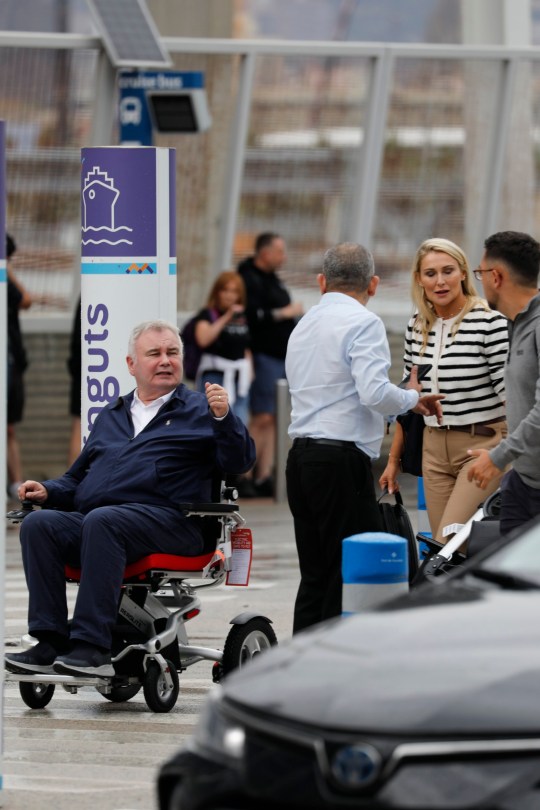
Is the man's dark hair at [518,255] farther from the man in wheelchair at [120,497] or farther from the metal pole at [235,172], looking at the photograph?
the metal pole at [235,172]

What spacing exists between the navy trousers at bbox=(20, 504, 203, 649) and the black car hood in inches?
105

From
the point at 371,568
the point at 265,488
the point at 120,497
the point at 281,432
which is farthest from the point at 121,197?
the point at 265,488

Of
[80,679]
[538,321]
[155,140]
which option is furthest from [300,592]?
[155,140]

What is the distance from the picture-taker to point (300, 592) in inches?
299

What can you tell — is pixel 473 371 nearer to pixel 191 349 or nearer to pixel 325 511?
pixel 325 511

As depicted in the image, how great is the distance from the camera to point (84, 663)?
274 inches

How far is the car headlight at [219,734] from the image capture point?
13.1 feet

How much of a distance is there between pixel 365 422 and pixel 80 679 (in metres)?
1.55

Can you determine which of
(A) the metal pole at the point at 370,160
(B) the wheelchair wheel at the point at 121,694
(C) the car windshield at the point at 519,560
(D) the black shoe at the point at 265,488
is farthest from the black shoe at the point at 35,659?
(A) the metal pole at the point at 370,160

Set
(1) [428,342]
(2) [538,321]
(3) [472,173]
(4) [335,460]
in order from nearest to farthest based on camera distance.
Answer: (2) [538,321] < (4) [335,460] < (1) [428,342] < (3) [472,173]

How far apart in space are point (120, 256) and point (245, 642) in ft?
6.78

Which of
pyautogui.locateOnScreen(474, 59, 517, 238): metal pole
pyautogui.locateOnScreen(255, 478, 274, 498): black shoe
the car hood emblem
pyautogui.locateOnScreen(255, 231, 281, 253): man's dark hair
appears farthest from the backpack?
the car hood emblem

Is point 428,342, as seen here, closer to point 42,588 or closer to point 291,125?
point 42,588

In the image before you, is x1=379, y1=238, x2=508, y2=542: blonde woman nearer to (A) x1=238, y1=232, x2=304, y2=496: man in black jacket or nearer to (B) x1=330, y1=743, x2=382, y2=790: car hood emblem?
(B) x1=330, y1=743, x2=382, y2=790: car hood emblem
